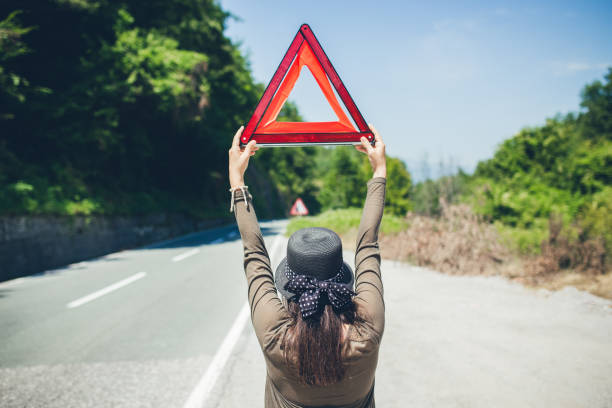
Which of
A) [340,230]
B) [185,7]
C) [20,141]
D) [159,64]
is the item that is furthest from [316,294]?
[185,7]

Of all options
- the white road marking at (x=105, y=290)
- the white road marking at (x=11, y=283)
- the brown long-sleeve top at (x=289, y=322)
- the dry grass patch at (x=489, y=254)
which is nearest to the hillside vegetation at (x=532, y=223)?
the dry grass patch at (x=489, y=254)

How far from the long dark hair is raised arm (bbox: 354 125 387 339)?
144 millimetres

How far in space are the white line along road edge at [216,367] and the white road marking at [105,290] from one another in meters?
3.45

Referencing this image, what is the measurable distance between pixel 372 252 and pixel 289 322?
1.66ft

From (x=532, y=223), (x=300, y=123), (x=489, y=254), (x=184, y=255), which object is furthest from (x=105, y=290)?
(x=532, y=223)

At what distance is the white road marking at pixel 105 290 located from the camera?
714 cm

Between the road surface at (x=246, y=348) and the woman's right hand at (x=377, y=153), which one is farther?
the road surface at (x=246, y=348)

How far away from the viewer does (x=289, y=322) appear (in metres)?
1.41

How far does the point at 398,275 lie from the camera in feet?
29.8

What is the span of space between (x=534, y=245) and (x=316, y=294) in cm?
915

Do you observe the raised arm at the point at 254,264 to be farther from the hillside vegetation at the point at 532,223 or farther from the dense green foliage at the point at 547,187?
the dense green foliage at the point at 547,187

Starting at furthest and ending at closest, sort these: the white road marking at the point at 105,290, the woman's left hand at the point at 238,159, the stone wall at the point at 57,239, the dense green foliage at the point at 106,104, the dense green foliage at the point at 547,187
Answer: the dense green foliage at the point at 106,104
the stone wall at the point at 57,239
the dense green foliage at the point at 547,187
the white road marking at the point at 105,290
the woman's left hand at the point at 238,159

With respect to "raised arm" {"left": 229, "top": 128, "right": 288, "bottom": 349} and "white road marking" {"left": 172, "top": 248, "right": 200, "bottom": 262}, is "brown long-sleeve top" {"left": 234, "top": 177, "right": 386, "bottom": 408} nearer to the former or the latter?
"raised arm" {"left": 229, "top": 128, "right": 288, "bottom": 349}

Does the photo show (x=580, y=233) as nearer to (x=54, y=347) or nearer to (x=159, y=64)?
(x=54, y=347)
